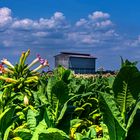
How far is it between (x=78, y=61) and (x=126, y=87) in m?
59.7

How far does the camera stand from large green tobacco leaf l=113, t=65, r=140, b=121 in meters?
2.55

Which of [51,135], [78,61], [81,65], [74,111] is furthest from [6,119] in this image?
[78,61]

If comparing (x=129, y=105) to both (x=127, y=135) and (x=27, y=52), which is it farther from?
(x=27, y=52)

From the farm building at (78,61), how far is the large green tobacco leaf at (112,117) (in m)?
56.7

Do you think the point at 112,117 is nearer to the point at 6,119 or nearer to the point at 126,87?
the point at 126,87

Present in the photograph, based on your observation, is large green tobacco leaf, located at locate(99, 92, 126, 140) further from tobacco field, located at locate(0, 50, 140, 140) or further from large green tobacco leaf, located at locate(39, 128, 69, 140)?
large green tobacco leaf, located at locate(39, 128, 69, 140)

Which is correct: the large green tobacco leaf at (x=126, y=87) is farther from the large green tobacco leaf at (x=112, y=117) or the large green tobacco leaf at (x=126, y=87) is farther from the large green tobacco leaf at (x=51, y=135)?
the large green tobacco leaf at (x=51, y=135)

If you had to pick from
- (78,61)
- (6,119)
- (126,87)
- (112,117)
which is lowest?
(6,119)

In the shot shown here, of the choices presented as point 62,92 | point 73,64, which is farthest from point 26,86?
point 73,64

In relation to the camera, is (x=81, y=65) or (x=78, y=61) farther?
(x=78, y=61)

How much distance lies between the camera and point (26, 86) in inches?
193

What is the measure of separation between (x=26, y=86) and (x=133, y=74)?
2.48m

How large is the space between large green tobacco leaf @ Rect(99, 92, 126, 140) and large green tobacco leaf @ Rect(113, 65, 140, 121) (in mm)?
88

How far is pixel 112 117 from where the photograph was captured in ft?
8.48
